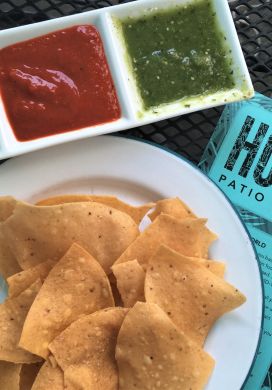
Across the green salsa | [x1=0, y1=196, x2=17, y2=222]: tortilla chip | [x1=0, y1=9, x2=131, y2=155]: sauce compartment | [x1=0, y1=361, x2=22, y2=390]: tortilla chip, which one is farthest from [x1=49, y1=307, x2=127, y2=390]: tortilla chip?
the green salsa

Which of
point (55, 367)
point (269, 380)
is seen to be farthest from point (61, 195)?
point (269, 380)

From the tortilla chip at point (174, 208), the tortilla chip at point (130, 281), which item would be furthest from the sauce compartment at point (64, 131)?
the tortilla chip at point (130, 281)

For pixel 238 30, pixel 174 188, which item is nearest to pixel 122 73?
pixel 174 188

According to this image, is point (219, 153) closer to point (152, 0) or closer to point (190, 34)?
point (190, 34)

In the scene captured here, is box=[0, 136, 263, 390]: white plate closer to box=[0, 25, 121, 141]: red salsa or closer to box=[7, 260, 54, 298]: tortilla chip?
box=[0, 25, 121, 141]: red salsa

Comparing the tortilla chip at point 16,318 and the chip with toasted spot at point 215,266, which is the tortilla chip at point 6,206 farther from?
the chip with toasted spot at point 215,266

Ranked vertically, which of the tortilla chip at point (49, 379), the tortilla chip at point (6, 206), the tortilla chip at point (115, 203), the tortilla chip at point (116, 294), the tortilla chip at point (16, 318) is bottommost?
the tortilla chip at point (49, 379)

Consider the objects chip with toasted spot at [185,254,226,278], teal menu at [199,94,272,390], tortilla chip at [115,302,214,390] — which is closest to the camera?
tortilla chip at [115,302,214,390]
